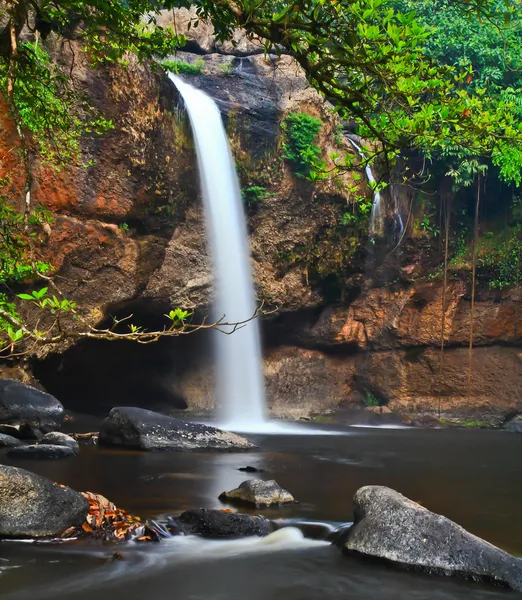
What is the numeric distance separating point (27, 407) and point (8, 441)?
2.20m

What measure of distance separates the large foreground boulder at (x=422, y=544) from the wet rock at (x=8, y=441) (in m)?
6.56

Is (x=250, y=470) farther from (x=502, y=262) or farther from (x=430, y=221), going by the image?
(x=502, y=262)

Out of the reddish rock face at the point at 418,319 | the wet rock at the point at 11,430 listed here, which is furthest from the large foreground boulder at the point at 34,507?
the reddish rock face at the point at 418,319

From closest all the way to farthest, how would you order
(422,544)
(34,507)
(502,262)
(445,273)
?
1. (422,544)
2. (34,507)
3. (445,273)
4. (502,262)

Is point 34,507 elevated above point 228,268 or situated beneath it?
situated beneath

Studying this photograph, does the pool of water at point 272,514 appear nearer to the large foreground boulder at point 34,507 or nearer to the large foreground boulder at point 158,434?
the large foreground boulder at point 34,507

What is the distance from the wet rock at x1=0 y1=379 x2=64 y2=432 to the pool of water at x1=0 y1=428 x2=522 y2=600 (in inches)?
95.1

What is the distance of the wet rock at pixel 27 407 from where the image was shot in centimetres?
1209

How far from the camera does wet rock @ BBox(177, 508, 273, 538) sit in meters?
6.03

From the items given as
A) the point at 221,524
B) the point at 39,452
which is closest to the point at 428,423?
the point at 39,452

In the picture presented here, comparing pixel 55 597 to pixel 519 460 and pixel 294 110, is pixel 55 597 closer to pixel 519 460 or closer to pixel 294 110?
pixel 519 460

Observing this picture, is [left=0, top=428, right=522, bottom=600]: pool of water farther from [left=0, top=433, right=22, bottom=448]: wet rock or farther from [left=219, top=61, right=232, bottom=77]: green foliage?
[left=219, top=61, right=232, bottom=77]: green foliage

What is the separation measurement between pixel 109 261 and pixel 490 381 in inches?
455

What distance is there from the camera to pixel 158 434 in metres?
11.2
